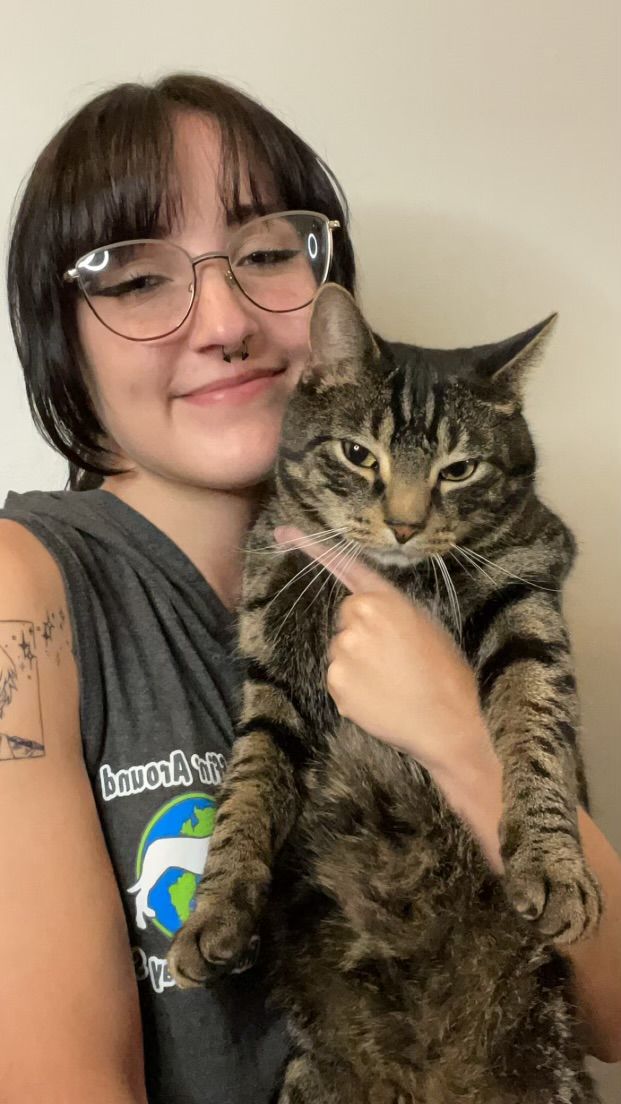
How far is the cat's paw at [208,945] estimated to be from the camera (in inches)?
33.5

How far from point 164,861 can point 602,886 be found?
1.64 ft

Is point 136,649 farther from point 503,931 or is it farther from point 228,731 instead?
point 503,931

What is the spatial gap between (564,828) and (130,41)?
1.55 m

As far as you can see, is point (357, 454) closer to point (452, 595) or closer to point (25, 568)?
point (452, 595)

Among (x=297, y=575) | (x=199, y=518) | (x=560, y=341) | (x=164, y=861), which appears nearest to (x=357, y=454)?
(x=297, y=575)

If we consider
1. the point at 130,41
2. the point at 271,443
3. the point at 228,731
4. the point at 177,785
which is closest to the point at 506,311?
the point at 271,443

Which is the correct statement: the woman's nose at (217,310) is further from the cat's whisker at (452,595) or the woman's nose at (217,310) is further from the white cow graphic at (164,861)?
the white cow graphic at (164,861)

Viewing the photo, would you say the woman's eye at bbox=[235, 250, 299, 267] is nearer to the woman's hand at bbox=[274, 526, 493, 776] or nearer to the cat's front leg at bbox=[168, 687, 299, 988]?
the woman's hand at bbox=[274, 526, 493, 776]

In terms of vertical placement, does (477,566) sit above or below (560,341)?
below

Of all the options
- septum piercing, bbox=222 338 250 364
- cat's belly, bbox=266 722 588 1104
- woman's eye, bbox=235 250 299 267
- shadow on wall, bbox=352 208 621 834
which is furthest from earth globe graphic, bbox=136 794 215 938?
shadow on wall, bbox=352 208 621 834

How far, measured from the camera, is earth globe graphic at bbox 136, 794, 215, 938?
0.92 meters

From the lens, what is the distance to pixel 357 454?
1.09 meters

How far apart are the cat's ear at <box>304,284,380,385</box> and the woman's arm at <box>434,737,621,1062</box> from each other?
1.68 feet

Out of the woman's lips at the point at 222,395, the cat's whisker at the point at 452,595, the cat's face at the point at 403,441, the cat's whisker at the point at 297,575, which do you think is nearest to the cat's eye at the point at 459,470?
the cat's face at the point at 403,441
